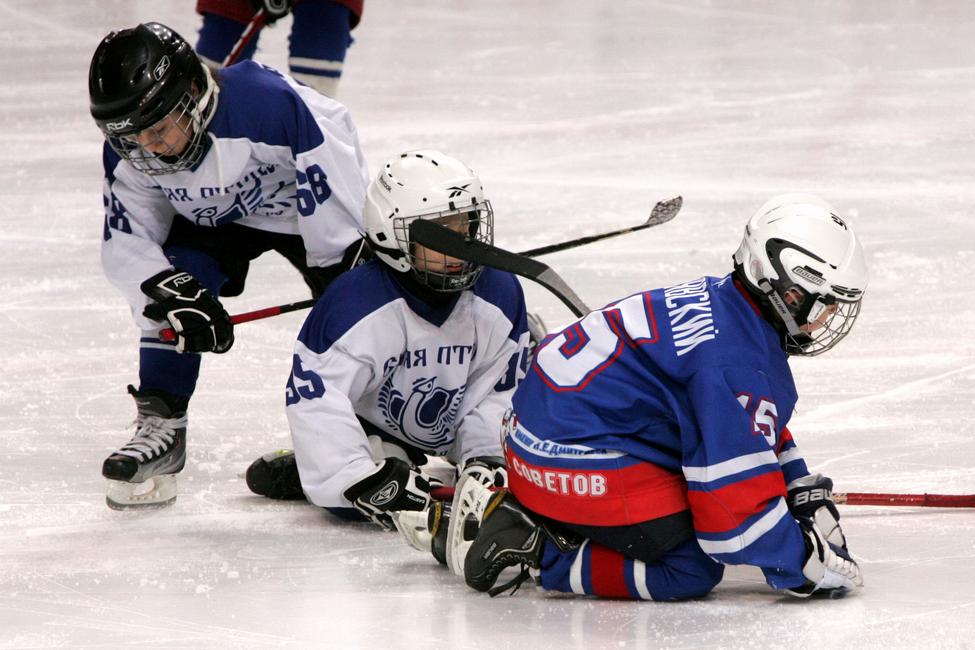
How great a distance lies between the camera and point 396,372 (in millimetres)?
2865

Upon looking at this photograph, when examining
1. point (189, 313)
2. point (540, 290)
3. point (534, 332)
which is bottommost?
point (540, 290)

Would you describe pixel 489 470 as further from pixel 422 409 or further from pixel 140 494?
pixel 140 494

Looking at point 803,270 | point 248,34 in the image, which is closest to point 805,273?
point 803,270

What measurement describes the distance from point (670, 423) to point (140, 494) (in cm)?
122

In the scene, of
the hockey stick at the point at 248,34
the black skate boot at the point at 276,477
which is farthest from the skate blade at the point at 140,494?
the hockey stick at the point at 248,34

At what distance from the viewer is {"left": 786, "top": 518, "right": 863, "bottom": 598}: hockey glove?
2297mm

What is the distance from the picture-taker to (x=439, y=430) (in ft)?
9.78

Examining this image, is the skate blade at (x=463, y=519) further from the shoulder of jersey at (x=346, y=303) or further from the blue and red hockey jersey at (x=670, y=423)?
the shoulder of jersey at (x=346, y=303)

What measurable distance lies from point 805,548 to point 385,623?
666mm

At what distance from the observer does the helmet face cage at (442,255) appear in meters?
2.72

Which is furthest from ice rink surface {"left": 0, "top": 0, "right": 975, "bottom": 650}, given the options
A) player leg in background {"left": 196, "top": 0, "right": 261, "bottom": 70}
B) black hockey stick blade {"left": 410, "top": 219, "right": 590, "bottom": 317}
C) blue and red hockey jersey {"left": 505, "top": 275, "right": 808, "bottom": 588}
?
player leg in background {"left": 196, "top": 0, "right": 261, "bottom": 70}

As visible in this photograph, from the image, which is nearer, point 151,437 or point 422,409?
point 422,409

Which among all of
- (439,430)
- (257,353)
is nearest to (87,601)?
(439,430)

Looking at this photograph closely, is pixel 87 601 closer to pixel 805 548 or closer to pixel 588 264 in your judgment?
pixel 805 548
